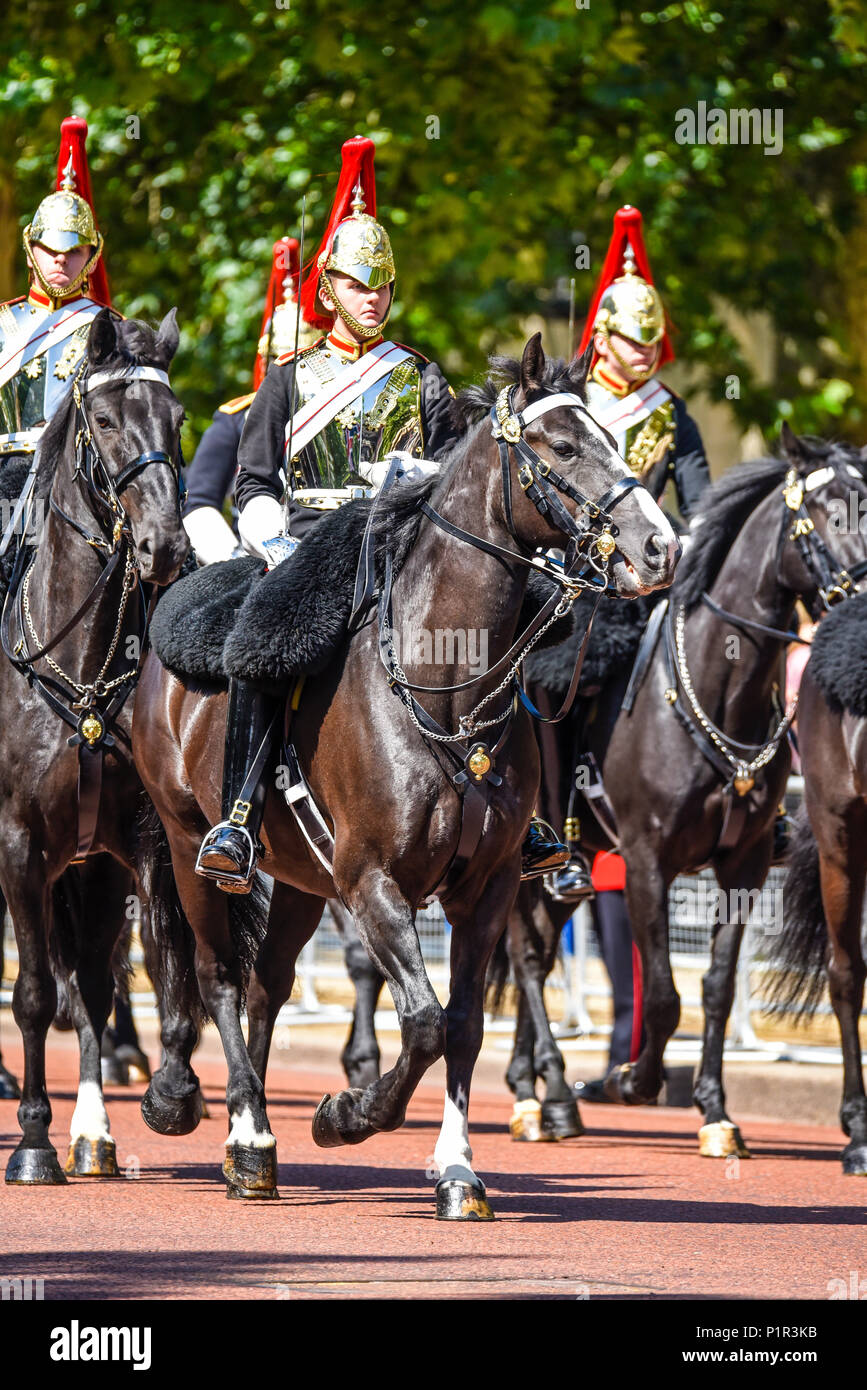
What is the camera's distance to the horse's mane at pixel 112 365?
306 inches

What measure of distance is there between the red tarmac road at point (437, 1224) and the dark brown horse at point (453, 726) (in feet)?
1.45

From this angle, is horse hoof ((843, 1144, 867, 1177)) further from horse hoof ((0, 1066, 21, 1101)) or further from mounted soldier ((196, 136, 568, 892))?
horse hoof ((0, 1066, 21, 1101))

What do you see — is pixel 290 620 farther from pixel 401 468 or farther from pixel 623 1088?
pixel 623 1088

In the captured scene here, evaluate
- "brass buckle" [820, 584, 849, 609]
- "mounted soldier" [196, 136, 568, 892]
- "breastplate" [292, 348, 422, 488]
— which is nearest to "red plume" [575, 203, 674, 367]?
"brass buckle" [820, 584, 849, 609]

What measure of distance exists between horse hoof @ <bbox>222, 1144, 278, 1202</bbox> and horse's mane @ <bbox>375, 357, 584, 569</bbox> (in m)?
1.98

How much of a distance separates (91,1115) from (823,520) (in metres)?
3.62

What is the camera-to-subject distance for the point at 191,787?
25.9 feet

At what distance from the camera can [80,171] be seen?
988cm

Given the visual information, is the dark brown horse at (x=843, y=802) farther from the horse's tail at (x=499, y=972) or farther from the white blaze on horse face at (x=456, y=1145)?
the white blaze on horse face at (x=456, y=1145)

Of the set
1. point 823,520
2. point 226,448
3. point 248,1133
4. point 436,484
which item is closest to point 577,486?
point 436,484

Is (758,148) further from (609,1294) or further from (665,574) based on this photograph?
(609,1294)

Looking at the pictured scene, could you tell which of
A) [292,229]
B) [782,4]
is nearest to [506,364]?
[292,229]

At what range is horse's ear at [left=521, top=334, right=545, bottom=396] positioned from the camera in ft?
22.1
